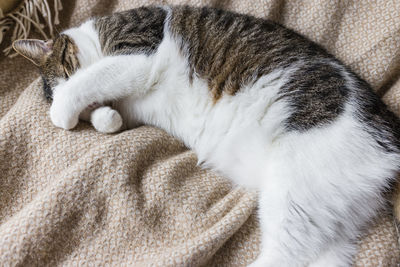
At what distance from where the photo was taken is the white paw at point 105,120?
1164mm

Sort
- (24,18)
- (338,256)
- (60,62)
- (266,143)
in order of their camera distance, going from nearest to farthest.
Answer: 1. (338,256)
2. (266,143)
3. (60,62)
4. (24,18)

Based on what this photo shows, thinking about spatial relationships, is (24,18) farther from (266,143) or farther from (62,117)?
(266,143)

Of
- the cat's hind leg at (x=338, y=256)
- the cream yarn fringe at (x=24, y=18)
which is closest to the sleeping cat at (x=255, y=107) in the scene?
the cat's hind leg at (x=338, y=256)

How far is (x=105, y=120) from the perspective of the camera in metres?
1.16

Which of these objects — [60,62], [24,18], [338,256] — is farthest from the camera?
[24,18]

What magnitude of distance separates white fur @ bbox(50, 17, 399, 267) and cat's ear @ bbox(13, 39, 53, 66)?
134 millimetres

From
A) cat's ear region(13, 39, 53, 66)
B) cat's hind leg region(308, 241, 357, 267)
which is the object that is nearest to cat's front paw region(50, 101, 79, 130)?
cat's ear region(13, 39, 53, 66)

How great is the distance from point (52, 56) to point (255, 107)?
37.0 inches

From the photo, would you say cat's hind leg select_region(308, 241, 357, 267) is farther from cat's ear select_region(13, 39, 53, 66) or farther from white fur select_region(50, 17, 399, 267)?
cat's ear select_region(13, 39, 53, 66)

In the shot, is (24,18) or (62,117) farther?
(24,18)

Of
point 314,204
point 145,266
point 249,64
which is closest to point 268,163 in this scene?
point 314,204

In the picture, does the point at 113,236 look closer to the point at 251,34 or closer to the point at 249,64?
the point at 249,64

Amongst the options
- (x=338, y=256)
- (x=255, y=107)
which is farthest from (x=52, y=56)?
(x=338, y=256)

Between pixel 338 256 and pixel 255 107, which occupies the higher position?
pixel 255 107
